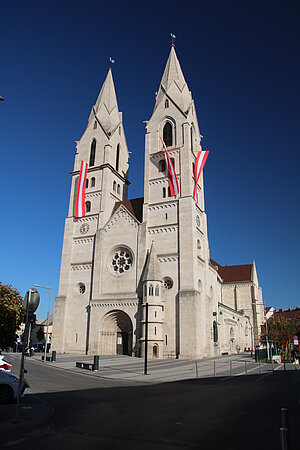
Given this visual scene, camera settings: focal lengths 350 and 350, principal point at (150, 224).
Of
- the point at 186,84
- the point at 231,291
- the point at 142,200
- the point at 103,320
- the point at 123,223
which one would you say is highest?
the point at 186,84

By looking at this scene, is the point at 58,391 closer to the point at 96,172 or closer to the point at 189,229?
the point at 189,229

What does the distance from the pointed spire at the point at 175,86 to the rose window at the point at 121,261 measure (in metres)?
19.9

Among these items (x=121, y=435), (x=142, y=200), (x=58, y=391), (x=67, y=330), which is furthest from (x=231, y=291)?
(x=121, y=435)

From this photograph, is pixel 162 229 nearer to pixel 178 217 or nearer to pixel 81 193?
pixel 178 217

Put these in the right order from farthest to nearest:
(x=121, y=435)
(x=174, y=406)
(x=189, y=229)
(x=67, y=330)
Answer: (x=67, y=330), (x=189, y=229), (x=174, y=406), (x=121, y=435)

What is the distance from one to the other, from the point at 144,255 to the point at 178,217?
5737 mm

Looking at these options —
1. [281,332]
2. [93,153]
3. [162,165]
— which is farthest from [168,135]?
[281,332]

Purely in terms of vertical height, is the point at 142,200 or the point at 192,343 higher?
the point at 142,200

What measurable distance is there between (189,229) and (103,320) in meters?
14.0

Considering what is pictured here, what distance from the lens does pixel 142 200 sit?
45688 mm

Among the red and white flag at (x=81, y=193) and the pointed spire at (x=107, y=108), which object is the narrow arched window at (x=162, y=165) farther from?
the pointed spire at (x=107, y=108)

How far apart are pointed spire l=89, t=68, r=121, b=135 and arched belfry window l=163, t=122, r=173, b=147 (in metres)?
8.68

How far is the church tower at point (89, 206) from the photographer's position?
42031 millimetres

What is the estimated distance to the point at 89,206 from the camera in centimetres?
4691
